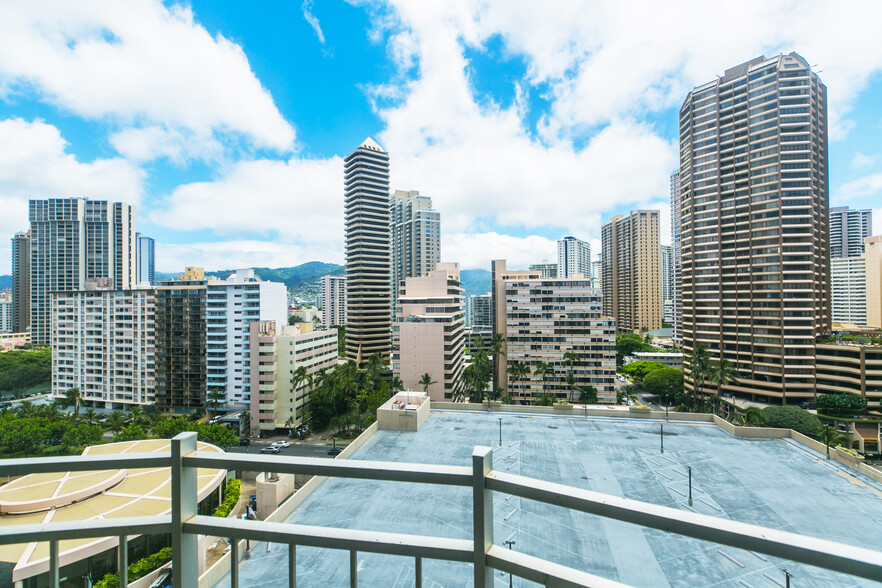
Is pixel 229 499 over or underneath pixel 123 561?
underneath

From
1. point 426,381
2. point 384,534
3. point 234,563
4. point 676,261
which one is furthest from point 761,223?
point 676,261

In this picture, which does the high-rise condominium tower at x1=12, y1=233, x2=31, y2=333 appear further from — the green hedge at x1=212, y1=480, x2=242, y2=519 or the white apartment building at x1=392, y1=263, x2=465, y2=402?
the green hedge at x1=212, y1=480, x2=242, y2=519

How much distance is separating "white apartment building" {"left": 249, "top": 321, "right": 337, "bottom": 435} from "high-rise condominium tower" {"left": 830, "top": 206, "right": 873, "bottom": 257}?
12810 centimetres

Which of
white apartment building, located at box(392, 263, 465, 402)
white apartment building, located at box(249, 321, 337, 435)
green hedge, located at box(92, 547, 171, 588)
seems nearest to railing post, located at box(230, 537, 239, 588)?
green hedge, located at box(92, 547, 171, 588)

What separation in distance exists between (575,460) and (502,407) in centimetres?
984

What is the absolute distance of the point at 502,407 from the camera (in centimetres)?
2958

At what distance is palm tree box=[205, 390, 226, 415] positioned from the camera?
4025 centimetres

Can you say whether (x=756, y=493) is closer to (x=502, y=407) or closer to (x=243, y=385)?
(x=502, y=407)

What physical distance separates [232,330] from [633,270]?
263 ft

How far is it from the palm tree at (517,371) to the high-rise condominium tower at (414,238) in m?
42.9

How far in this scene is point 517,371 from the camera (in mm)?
42812

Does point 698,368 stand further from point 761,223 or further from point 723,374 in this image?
point 761,223

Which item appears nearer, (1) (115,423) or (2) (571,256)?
(1) (115,423)

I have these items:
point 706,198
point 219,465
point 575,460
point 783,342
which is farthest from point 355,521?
point 706,198
